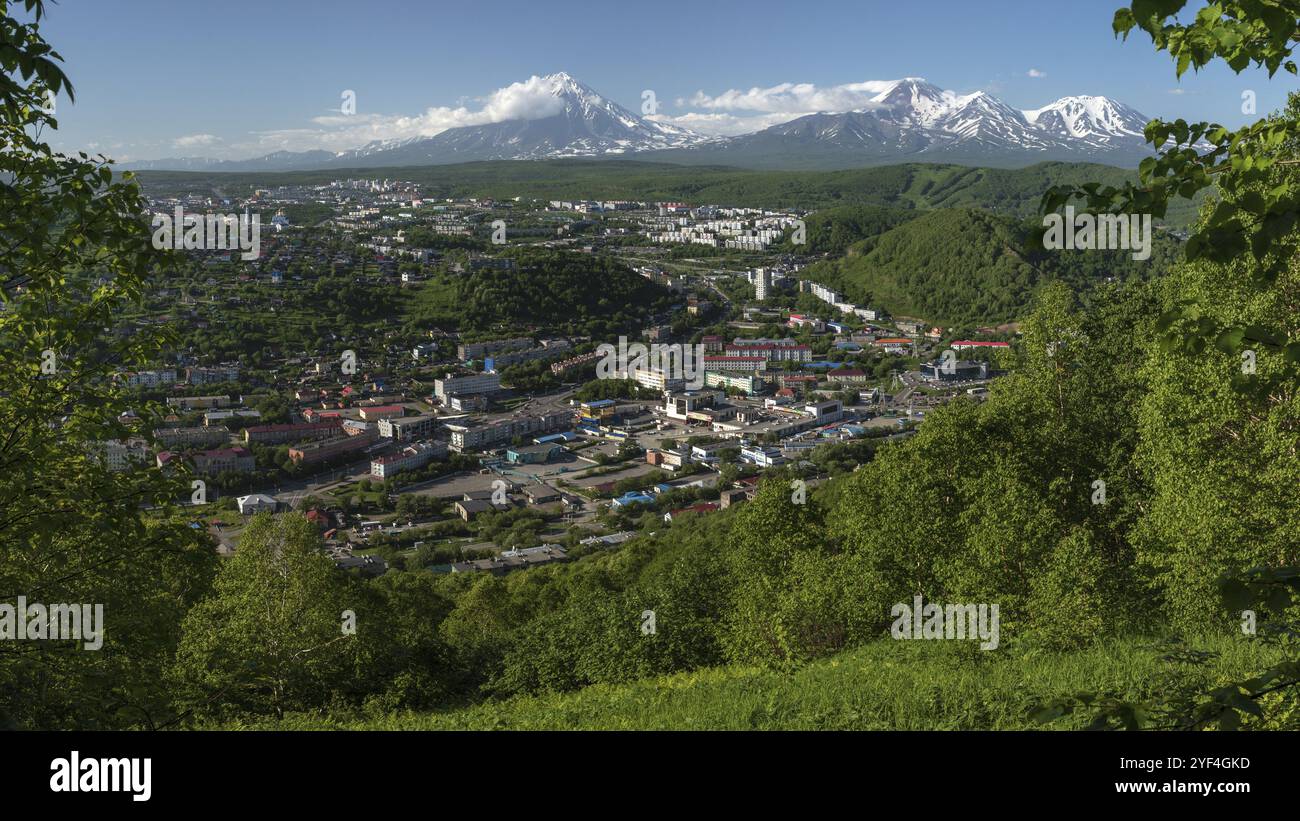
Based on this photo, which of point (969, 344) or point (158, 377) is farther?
point (969, 344)

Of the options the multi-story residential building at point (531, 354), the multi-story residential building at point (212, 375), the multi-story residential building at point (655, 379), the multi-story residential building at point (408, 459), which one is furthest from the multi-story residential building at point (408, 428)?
the multi-story residential building at point (655, 379)

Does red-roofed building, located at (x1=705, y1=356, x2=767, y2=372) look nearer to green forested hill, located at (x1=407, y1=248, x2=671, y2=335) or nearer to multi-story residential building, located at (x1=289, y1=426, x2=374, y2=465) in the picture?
green forested hill, located at (x1=407, y1=248, x2=671, y2=335)

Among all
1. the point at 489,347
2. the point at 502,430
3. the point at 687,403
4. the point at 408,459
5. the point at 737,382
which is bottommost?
the point at 408,459

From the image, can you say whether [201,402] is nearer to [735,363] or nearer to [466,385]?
[466,385]

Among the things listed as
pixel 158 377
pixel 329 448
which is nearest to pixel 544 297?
pixel 158 377

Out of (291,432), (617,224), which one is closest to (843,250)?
(617,224)

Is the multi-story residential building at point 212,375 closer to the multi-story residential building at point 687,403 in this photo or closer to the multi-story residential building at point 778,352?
the multi-story residential building at point 687,403
